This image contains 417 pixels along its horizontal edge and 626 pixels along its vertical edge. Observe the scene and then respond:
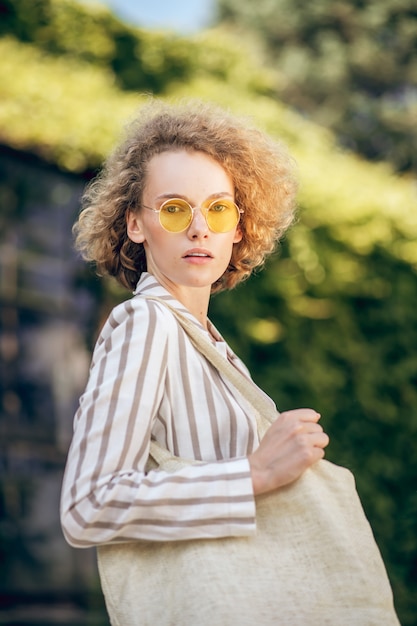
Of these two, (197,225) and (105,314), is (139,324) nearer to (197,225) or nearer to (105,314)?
(197,225)

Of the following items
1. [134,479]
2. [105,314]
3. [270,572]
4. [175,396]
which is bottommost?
[270,572]

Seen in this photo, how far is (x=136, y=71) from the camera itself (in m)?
9.60

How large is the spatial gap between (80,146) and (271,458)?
421 centimetres

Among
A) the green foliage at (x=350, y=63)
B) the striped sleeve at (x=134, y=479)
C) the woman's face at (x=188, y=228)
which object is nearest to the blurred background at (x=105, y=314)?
the woman's face at (x=188, y=228)

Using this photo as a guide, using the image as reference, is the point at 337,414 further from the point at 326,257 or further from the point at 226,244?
the point at 226,244

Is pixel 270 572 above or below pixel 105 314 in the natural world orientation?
below

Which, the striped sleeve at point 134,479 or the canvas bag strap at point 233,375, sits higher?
the canvas bag strap at point 233,375

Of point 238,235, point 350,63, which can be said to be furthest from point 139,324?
point 350,63

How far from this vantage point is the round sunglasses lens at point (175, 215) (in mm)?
1821

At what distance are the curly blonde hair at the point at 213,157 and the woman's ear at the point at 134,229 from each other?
2 cm

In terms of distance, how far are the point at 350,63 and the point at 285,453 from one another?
19.7 metres

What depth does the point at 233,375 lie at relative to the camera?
175 cm

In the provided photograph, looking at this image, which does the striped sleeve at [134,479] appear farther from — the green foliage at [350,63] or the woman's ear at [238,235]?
the green foliage at [350,63]

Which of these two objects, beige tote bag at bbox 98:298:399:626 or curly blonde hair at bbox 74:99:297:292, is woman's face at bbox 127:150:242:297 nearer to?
curly blonde hair at bbox 74:99:297:292
